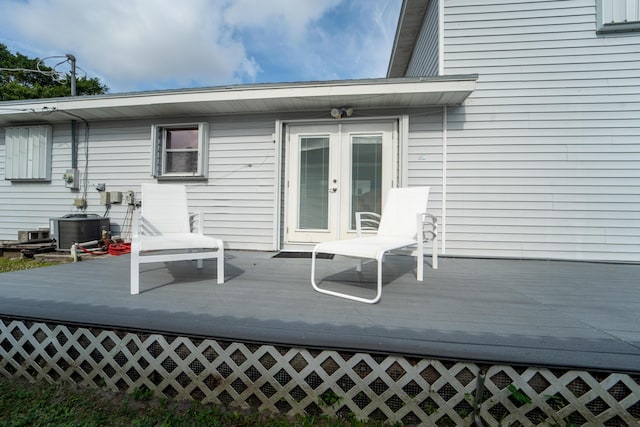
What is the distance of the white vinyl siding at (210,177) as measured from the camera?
13.5ft

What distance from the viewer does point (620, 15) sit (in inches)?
134

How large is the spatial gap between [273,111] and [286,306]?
3.20 metres

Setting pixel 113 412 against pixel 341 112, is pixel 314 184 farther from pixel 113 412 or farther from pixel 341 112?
pixel 113 412

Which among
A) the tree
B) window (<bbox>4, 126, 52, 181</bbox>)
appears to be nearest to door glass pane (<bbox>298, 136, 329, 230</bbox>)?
window (<bbox>4, 126, 52, 181</bbox>)

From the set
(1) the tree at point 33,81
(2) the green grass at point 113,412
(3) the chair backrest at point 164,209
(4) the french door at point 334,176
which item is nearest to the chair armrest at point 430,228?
(4) the french door at point 334,176

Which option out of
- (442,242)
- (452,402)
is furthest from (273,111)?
(452,402)

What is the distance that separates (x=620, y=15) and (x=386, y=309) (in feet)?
16.2

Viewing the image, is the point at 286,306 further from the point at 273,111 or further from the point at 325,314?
the point at 273,111

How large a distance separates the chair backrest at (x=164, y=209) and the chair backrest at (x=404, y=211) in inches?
85.5

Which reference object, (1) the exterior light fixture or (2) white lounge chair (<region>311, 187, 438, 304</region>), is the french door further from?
(2) white lounge chair (<region>311, 187, 438, 304</region>)

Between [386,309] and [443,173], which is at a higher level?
[443,173]

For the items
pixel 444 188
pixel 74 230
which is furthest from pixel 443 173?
pixel 74 230

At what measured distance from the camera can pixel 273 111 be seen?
4059 millimetres

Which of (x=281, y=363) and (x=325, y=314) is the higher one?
(x=325, y=314)
